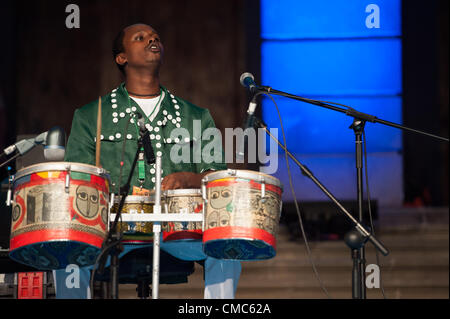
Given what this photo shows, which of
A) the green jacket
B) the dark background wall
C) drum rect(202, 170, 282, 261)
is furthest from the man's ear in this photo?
the dark background wall

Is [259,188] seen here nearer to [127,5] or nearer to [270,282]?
[270,282]

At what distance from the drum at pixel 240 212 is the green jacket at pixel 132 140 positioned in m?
0.58

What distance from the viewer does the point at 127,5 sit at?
8883 millimetres

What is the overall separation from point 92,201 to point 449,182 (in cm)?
652

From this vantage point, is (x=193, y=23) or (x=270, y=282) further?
(x=193, y=23)

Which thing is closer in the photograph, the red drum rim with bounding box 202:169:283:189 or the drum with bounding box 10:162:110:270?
the drum with bounding box 10:162:110:270

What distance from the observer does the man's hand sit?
3961mm

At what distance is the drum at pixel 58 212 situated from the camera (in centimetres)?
345

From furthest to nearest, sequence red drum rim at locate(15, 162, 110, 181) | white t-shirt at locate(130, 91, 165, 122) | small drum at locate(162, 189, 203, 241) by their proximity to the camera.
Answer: white t-shirt at locate(130, 91, 165, 122) < small drum at locate(162, 189, 203, 241) < red drum rim at locate(15, 162, 110, 181)

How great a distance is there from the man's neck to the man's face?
58mm

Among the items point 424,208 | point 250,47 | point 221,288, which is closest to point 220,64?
point 250,47

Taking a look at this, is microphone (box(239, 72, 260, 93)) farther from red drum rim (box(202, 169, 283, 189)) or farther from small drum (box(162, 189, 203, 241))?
small drum (box(162, 189, 203, 241))

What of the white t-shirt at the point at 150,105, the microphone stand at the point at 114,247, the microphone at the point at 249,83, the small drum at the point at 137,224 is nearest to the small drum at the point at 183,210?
the small drum at the point at 137,224

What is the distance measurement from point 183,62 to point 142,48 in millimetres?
4614
